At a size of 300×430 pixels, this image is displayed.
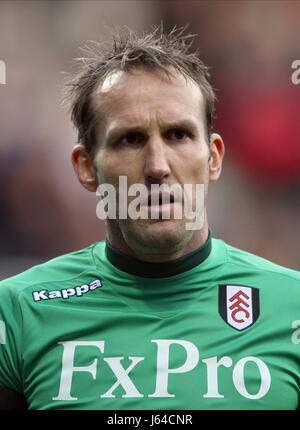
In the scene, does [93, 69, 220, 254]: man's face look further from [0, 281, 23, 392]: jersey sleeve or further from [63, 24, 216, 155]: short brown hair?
[0, 281, 23, 392]: jersey sleeve

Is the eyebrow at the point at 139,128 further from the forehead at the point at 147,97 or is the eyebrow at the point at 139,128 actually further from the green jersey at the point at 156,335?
the green jersey at the point at 156,335

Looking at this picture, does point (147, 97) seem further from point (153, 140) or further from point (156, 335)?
point (156, 335)

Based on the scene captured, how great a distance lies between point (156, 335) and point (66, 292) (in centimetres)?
27

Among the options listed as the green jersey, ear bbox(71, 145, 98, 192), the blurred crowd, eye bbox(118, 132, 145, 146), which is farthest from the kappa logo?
the blurred crowd

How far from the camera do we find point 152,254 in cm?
171

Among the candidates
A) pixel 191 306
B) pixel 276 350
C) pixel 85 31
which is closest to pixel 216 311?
pixel 191 306

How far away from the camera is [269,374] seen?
158 centimetres

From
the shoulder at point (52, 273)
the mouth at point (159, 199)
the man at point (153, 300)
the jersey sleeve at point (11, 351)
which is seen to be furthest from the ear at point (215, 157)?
the jersey sleeve at point (11, 351)

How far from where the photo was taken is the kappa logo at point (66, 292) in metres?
1.75

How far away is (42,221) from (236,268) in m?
1.07

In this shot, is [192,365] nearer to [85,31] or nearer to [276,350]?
[276,350]

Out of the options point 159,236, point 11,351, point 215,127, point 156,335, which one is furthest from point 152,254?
point 215,127

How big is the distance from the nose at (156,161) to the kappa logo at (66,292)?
0.33 m

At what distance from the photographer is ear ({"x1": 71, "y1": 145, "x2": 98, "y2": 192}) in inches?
72.9
